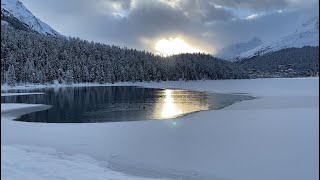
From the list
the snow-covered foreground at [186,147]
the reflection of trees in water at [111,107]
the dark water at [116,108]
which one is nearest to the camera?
the snow-covered foreground at [186,147]

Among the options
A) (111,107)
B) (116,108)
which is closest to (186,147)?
(116,108)

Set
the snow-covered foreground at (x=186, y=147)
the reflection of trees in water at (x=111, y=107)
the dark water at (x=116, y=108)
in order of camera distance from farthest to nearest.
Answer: the reflection of trees in water at (x=111, y=107) < the dark water at (x=116, y=108) < the snow-covered foreground at (x=186, y=147)

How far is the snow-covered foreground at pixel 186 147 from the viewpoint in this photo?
19391mm

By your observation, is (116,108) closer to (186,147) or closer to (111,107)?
(111,107)

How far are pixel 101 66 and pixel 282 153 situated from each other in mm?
175862

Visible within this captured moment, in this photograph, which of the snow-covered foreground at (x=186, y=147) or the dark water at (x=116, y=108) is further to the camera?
the dark water at (x=116, y=108)

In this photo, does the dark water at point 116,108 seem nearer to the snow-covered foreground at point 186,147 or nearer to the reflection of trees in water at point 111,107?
the reflection of trees in water at point 111,107

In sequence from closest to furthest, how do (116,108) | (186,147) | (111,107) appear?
(186,147) → (116,108) → (111,107)

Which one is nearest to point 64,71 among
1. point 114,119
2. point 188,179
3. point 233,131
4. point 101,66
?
point 101,66

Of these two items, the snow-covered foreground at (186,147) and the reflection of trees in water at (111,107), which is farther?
the reflection of trees in water at (111,107)

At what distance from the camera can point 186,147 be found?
2508 cm

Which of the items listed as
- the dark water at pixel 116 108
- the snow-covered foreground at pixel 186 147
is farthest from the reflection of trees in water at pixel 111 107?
the snow-covered foreground at pixel 186 147

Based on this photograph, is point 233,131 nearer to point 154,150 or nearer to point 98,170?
point 154,150

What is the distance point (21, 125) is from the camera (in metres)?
38.0
